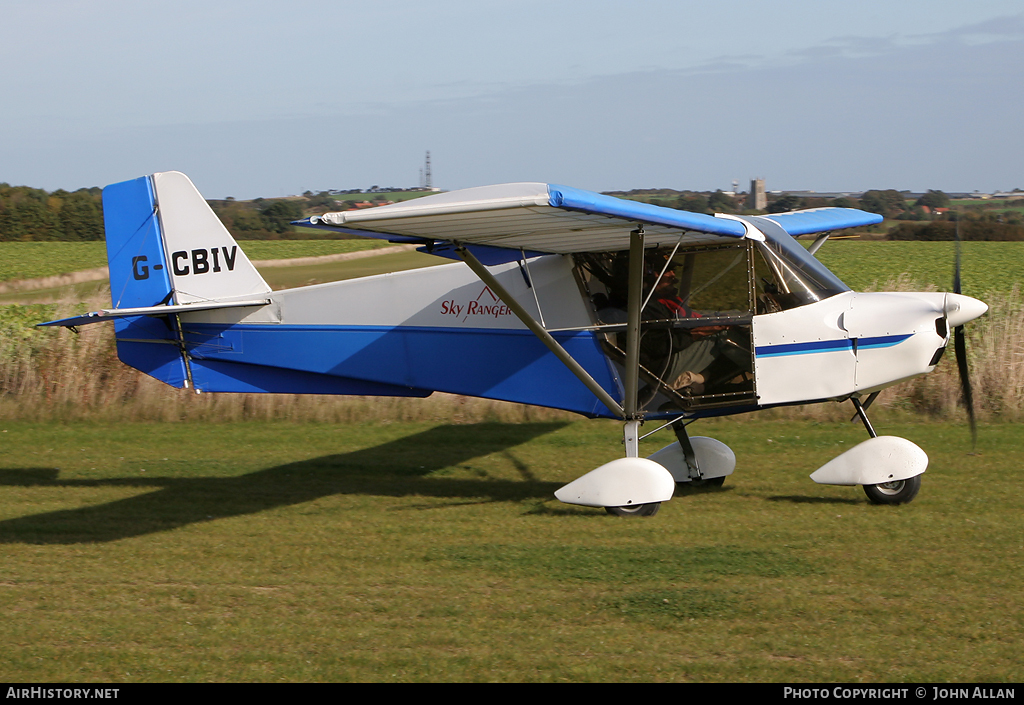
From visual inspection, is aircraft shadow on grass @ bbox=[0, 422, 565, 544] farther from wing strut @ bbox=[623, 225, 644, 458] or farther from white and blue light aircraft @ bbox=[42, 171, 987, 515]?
wing strut @ bbox=[623, 225, 644, 458]

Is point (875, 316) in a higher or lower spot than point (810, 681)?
higher

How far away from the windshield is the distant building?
8.62 meters

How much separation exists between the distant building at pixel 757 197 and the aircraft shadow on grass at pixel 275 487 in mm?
7145

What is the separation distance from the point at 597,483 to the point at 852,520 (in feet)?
6.45

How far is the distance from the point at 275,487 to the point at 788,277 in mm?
5230

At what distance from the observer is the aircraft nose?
6.89 m

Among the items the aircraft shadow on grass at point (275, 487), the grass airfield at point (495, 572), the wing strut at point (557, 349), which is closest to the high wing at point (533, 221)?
the wing strut at point (557, 349)

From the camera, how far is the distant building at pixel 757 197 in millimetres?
15945

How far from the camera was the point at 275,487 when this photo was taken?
8977 mm

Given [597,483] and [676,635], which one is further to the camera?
[597,483]

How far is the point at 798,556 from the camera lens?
20.3 feet

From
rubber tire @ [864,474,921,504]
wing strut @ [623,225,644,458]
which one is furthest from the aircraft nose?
wing strut @ [623,225,644,458]
